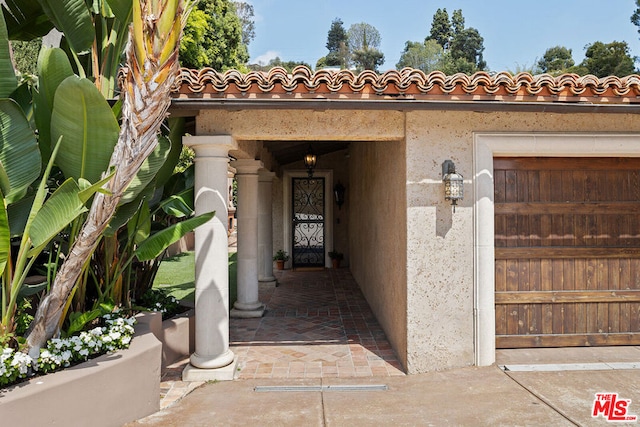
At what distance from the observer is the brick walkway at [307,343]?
5422 millimetres

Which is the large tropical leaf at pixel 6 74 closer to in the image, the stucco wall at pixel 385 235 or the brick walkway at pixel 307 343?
the brick walkway at pixel 307 343

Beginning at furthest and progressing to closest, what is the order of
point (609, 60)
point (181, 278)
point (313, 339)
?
point (609, 60)
point (181, 278)
point (313, 339)

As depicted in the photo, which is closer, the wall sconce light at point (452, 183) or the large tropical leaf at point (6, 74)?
the large tropical leaf at point (6, 74)

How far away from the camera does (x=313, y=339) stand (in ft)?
22.1

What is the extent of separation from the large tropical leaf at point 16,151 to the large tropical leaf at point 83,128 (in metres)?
0.24

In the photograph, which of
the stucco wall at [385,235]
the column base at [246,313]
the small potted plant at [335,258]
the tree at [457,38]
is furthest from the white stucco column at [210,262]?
the tree at [457,38]

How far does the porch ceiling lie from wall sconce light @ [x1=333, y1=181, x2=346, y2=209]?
1226mm

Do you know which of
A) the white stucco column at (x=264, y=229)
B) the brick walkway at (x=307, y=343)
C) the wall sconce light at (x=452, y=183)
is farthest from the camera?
the white stucco column at (x=264, y=229)

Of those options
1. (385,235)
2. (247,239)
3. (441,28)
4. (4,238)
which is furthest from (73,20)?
(441,28)

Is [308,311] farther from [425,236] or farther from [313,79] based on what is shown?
[313,79]

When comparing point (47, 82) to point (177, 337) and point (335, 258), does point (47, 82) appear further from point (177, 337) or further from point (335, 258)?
point (335, 258)

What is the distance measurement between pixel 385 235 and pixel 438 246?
153 centimetres

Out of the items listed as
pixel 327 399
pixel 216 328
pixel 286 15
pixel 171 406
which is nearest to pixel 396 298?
pixel 327 399

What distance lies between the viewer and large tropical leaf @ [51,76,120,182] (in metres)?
3.64
